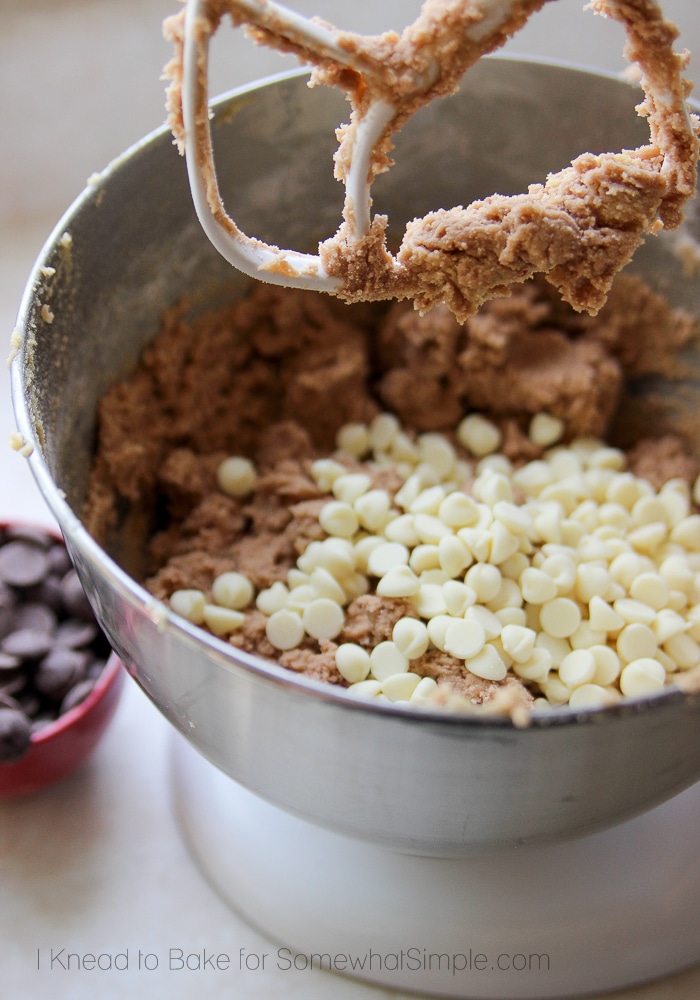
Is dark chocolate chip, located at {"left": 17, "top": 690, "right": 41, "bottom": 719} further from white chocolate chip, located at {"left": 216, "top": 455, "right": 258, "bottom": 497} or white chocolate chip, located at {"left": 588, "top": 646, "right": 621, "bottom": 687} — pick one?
white chocolate chip, located at {"left": 588, "top": 646, "right": 621, "bottom": 687}

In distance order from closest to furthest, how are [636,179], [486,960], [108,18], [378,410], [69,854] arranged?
[636,179] < [486,960] < [69,854] < [378,410] < [108,18]

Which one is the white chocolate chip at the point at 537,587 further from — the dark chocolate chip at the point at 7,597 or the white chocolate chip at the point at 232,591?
the dark chocolate chip at the point at 7,597

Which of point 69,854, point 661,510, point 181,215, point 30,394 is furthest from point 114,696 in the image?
point 661,510

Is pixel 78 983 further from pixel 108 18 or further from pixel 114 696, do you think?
pixel 108 18

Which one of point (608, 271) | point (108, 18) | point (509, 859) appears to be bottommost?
point (509, 859)

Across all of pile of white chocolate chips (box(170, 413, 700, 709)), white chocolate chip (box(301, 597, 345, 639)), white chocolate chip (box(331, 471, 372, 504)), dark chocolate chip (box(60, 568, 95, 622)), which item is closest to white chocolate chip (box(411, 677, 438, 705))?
pile of white chocolate chips (box(170, 413, 700, 709))

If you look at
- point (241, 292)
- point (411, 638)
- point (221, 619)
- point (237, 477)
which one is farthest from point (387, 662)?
point (241, 292)

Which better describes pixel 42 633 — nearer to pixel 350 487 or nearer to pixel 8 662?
pixel 8 662
